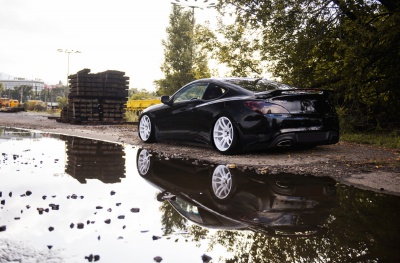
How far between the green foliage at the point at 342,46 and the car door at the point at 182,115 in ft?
13.1

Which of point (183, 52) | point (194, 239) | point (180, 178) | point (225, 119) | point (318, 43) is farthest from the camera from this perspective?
point (183, 52)

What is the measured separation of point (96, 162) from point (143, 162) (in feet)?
2.34

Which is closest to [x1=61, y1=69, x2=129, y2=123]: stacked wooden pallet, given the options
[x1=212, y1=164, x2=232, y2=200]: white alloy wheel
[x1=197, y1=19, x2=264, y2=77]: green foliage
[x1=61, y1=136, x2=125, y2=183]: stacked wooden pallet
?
[x1=197, y1=19, x2=264, y2=77]: green foliage

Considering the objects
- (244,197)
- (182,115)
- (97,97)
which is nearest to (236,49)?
(97,97)

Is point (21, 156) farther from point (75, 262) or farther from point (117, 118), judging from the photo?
point (117, 118)

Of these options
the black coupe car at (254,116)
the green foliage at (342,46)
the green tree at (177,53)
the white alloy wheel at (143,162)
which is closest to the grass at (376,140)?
the green foliage at (342,46)

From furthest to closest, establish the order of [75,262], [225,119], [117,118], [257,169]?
[117,118]
[225,119]
[257,169]
[75,262]

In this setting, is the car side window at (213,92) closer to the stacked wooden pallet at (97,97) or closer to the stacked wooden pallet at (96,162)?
the stacked wooden pallet at (96,162)

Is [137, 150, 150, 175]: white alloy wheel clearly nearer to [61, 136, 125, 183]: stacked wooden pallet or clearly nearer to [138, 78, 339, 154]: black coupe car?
[61, 136, 125, 183]: stacked wooden pallet

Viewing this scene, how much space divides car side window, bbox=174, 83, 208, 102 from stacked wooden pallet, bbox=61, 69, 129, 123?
9537 mm

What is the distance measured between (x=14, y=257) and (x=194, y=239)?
107 centimetres

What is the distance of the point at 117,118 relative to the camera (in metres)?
17.3

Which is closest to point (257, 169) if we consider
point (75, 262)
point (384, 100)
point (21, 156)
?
point (75, 262)

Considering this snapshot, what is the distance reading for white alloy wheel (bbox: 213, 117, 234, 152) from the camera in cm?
640
